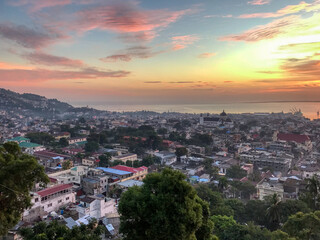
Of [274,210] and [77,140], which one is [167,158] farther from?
[77,140]

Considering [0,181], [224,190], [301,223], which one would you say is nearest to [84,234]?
[0,181]

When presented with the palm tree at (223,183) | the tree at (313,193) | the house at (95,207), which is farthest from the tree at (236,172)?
the house at (95,207)

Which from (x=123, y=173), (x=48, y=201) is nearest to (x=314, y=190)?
(x=123, y=173)

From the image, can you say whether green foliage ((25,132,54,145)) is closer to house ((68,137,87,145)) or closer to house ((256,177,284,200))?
house ((68,137,87,145))

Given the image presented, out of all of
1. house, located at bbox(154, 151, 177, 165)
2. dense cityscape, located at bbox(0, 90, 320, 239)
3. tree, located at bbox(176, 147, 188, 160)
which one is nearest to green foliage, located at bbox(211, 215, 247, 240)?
dense cityscape, located at bbox(0, 90, 320, 239)

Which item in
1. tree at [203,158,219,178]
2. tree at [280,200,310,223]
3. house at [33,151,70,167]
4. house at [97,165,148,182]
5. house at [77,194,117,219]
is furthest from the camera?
house at [33,151,70,167]
